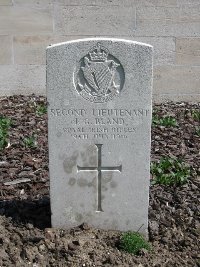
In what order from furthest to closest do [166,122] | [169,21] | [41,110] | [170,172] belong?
[169,21]
[41,110]
[166,122]
[170,172]

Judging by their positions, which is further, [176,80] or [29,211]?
[176,80]

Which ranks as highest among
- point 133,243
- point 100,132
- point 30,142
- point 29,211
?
point 100,132

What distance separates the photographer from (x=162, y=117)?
6.84m

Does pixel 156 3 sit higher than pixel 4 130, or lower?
higher

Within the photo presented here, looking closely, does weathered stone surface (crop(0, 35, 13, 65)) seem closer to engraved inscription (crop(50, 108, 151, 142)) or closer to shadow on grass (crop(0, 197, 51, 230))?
shadow on grass (crop(0, 197, 51, 230))

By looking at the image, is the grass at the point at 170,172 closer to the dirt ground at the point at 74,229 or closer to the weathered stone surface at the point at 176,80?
the dirt ground at the point at 74,229

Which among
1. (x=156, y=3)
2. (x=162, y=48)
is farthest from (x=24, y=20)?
(x=162, y=48)

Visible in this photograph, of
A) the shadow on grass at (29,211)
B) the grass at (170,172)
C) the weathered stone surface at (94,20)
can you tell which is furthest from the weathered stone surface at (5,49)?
the shadow on grass at (29,211)

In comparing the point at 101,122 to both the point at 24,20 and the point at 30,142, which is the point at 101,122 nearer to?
the point at 30,142

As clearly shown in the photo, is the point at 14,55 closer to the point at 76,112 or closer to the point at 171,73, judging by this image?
the point at 171,73

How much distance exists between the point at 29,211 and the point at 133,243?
87 cm

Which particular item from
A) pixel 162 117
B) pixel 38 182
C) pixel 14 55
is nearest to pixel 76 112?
pixel 38 182

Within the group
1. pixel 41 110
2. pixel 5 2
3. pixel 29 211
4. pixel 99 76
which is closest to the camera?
pixel 99 76

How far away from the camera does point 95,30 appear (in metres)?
7.30
